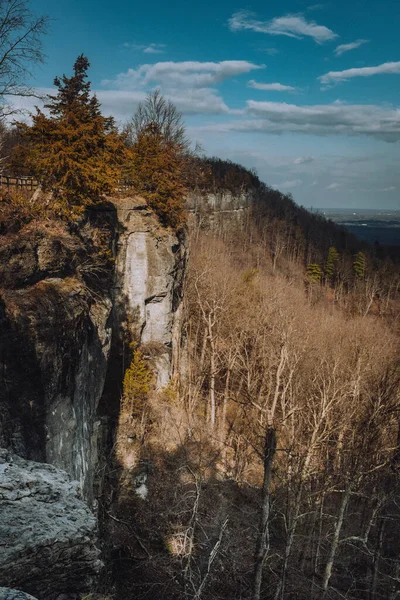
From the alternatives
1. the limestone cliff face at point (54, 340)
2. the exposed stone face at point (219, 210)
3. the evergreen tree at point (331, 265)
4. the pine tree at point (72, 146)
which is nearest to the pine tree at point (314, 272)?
the evergreen tree at point (331, 265)

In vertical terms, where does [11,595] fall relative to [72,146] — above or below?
below

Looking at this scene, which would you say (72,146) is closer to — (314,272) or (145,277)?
(145,277)

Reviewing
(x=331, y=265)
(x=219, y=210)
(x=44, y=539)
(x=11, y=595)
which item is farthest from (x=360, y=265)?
(x=11, y=595)

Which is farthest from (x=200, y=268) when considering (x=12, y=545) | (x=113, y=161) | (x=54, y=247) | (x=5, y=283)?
(x=12, y=545)

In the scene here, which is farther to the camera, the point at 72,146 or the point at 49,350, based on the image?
the point at 72,146

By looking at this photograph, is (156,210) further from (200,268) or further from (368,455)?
(368,455)

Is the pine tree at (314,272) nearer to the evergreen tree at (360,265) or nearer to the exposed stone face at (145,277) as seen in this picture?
the evergreen tree at (360,265)
